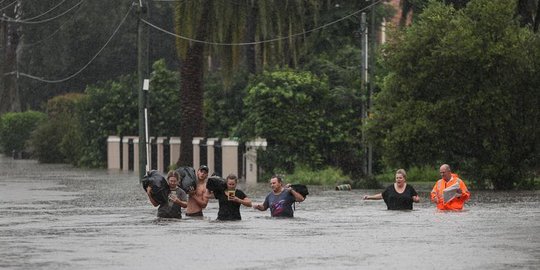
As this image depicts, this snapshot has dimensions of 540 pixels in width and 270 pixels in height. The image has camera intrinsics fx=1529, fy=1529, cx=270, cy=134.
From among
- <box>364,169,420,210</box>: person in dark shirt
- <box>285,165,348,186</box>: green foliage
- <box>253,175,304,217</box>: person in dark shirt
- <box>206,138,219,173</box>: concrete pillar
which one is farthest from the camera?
<box>206,138,219,173</box>: concrete pillar

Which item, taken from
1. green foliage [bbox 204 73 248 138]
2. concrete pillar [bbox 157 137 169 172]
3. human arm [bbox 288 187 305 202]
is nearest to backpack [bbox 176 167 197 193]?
human arm [bbox 288 187 305 202]

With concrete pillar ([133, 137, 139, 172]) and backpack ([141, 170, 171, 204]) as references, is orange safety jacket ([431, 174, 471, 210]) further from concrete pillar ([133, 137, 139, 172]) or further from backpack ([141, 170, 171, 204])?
concrete pillar ([133, 137, 139, 172])

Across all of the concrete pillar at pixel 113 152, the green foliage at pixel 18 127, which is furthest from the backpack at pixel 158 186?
the green foliage at pixel 18 127

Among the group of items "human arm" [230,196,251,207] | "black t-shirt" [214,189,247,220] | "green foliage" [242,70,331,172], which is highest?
"green foliage" [242,70,331,172]

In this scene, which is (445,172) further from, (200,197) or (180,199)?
(180,199)

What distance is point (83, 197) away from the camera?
3838 centimetres

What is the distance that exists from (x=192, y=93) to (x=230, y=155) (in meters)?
3.05

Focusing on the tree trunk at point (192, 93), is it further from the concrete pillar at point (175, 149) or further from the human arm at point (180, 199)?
the human arm at point (180, 199)

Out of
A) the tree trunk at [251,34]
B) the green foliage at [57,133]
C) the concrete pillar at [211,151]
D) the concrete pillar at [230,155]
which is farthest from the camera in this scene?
the green foliage at [57,133]

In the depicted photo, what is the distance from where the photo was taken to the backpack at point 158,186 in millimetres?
26875

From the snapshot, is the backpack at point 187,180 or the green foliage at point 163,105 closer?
the backpack at point 187,180

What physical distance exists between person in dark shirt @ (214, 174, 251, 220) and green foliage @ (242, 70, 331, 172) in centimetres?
2318

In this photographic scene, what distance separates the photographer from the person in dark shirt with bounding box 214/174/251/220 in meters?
26.3

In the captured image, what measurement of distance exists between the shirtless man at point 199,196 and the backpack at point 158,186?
0.47 metres
